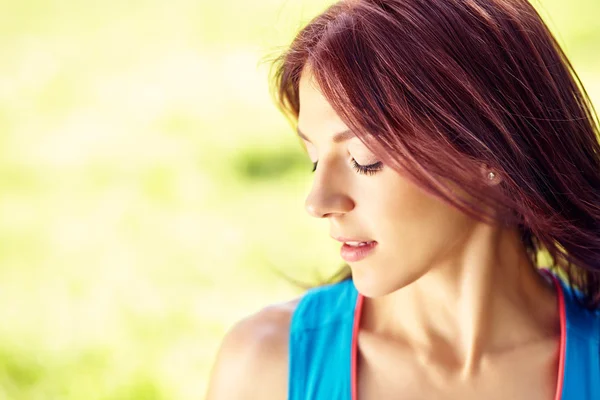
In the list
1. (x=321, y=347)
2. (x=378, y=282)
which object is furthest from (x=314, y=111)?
(x=321, y=347)

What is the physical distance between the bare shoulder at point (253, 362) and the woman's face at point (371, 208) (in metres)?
0.25

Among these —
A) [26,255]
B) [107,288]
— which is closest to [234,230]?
[107,288]

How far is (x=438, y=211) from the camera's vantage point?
5.04ft

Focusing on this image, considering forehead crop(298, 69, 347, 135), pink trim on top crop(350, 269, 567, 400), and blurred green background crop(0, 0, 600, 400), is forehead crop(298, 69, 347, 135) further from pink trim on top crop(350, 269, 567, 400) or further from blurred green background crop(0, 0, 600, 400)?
blurred green background crop(0, 0, 600, 400)

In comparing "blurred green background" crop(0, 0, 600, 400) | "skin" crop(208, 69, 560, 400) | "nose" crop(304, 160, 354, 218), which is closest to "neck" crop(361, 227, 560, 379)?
"skin" crop(208, 69, 560, 400)

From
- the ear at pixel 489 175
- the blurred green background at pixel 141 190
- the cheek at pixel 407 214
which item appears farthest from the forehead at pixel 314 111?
the blurred green background at pixel 141 190

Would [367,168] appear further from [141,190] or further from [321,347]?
[141,190]

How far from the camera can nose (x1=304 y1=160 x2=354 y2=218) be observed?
1491mm

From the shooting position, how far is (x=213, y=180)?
402 cm

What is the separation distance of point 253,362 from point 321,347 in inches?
5.6

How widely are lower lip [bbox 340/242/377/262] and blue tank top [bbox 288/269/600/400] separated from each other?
222mm

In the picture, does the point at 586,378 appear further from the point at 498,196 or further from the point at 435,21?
the point at 435,21

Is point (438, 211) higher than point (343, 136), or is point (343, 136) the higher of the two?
point (343, 136)

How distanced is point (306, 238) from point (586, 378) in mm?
2116
